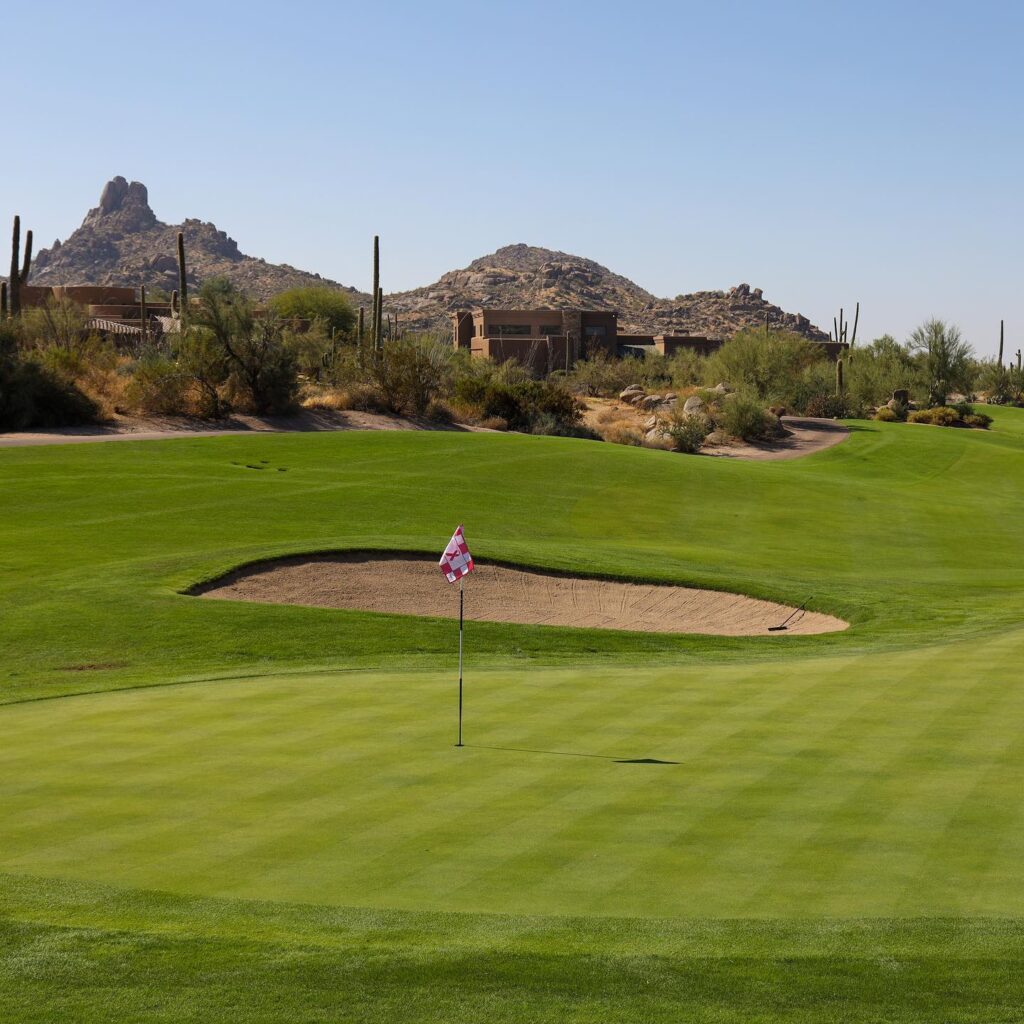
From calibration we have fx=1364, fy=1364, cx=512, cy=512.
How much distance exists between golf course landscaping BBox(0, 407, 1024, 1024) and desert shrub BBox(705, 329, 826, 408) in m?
56.0

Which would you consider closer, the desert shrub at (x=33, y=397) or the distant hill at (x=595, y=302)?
the desert shrub at (x=33, y=397)

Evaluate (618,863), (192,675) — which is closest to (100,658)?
(192,675)

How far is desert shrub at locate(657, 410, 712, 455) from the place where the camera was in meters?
62.4

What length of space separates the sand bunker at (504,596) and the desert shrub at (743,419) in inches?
1585

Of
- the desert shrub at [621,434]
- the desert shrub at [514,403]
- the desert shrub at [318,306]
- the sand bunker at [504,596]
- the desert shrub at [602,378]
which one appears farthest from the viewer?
the desert shrub at [318,306]

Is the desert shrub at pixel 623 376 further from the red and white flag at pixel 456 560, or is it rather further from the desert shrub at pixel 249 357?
the red and white flag at pixel 456 560

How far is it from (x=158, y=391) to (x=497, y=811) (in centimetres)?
4350

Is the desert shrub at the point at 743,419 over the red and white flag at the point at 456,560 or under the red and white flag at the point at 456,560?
over

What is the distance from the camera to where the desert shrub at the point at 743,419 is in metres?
66.2

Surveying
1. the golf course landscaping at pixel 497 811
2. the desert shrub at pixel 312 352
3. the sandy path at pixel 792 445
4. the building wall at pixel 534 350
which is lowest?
the golf course landscaping at pixel 497 811

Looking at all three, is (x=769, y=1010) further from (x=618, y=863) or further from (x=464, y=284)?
(x=464, y=284)

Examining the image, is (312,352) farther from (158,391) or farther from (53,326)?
(53,326)

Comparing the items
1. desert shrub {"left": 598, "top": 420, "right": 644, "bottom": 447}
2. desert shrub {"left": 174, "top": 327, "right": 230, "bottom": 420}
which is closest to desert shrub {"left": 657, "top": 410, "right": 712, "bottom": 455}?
desert shrub {"left": 598, "top": 420, "right": 644, "bottom": 447}

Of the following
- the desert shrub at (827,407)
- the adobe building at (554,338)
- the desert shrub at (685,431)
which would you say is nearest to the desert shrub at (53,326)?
the desert shrub at (685,431)
